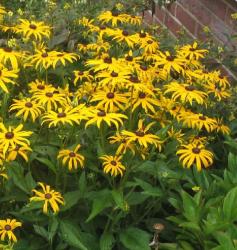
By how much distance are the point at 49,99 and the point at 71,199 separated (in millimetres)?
350

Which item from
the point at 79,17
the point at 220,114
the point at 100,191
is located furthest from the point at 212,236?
the point at 79,17

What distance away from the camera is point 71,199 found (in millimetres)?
2000

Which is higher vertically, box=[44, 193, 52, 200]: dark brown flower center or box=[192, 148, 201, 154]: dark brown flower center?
box=[192, 148, 201, 154]: dark brown flower center

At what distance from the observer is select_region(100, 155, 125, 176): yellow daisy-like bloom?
6.39ft

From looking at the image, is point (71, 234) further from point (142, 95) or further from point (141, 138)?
point (142, 95)

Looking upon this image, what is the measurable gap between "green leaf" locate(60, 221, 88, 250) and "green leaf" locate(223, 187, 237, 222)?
466mm

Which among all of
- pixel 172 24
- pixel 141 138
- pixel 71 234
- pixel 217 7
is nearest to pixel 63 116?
pixel 141 138

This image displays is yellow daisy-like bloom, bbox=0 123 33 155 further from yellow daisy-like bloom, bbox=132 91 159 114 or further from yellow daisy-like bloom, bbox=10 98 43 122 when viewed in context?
yellow daisy-like bloom, bbox=132 91 159 114

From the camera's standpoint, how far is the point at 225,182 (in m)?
2.16

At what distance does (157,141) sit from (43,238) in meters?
0.50

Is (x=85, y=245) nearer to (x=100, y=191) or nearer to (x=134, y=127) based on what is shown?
(x=100, y=191)

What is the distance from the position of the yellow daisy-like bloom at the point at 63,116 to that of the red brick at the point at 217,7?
1.67 m

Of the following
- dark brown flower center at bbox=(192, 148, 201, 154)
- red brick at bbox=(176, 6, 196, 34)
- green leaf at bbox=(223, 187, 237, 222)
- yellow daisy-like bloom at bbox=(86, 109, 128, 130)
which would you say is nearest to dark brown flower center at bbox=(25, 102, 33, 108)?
yellow daisy-like bloom at bbox=(86, 109, 128, 130)

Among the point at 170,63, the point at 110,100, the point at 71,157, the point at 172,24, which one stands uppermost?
the point at 170,63
